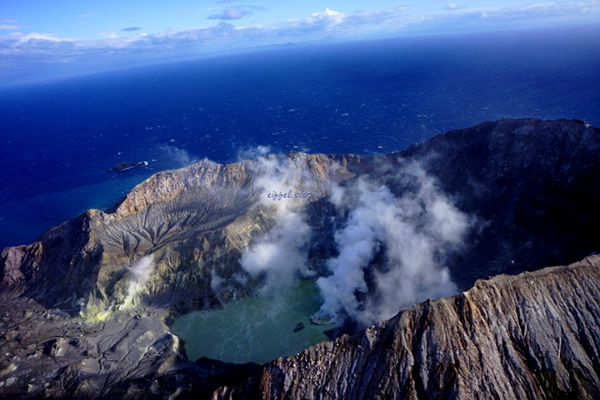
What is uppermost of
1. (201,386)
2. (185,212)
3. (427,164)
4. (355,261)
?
(427,164)

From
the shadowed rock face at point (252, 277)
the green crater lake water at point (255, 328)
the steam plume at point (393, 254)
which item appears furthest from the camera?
the steam plume at point (393, 254)

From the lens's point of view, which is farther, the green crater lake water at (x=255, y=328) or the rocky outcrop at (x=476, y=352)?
the green crater lake water at (x=255, y=328)

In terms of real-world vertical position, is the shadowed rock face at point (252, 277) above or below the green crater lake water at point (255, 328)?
above

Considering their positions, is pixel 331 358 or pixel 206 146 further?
pixel 206 146

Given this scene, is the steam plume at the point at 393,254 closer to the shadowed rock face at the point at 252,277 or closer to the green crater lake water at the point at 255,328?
the shadowed rock face at the point at 252,277

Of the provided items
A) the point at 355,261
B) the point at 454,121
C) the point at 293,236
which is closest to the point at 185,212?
the point at 293,236

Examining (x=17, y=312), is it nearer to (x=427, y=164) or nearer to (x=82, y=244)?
(x=82, y=244)

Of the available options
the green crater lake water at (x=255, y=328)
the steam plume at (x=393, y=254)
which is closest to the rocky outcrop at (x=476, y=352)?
the steam plume at (x=393, y=254)
